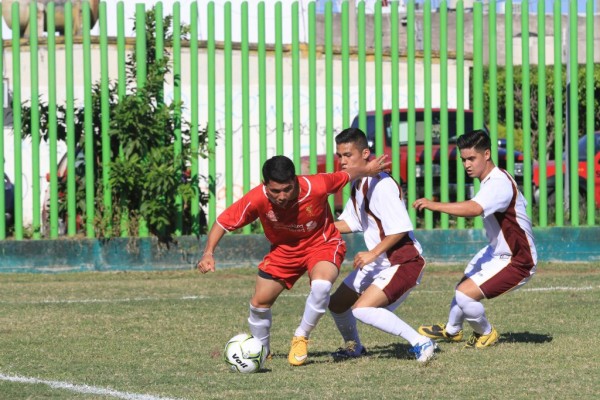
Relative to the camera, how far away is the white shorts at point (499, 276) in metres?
8.94

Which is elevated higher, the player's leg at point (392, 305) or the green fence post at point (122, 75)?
the green fence post at point (122, 75)

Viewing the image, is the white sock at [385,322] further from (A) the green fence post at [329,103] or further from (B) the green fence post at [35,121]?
(B) the green fence post at [35,121]

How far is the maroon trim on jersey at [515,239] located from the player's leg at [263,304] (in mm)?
1620

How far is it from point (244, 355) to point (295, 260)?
0.79m

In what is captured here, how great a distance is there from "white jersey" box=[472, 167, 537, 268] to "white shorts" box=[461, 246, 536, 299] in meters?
0.04

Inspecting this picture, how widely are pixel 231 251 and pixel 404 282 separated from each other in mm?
6754

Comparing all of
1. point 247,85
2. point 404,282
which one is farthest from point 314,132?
point 404,282

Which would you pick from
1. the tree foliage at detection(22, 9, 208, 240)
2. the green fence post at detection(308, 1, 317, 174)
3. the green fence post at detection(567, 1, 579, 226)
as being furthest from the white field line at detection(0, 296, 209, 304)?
the green fence post at detection(567, 1, 579, 226)

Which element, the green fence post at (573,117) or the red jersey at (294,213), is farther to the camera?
the green fence post at (573,117)

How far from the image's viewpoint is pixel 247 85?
15289mm

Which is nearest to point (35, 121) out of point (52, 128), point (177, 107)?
point (52, 128)

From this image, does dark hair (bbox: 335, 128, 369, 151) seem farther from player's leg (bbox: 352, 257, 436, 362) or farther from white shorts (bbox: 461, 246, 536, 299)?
white shorts (bbox: 461, 246, 536, 299)

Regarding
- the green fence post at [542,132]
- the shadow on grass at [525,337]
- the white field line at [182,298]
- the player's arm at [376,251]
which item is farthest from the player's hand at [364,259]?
the green fence post at [542,132]

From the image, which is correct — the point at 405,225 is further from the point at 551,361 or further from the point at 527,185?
the point at 527,185
